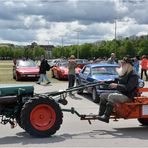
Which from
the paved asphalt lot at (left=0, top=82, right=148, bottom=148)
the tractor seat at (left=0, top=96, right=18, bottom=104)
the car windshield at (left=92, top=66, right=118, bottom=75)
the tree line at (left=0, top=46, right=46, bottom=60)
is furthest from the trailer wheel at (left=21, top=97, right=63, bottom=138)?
the tree line at (left=0, top=46, right=46, bottom=60)

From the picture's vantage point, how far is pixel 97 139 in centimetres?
856

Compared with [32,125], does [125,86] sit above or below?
above

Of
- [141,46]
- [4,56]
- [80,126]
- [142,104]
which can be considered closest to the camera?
[142,104]

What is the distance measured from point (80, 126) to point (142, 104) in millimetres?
1667

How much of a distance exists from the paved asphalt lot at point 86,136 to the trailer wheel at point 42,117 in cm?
18

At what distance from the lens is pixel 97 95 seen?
15.5 m

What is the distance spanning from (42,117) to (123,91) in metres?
1.90

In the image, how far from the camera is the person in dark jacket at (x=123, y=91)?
9.34m

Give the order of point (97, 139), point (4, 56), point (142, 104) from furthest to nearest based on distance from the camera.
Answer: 1. point (4, 56)
2. point (142, 104)
3. point (97, 139)

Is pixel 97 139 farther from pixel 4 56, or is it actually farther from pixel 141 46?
pixel 4 56

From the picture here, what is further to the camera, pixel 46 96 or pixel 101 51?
pixel 101 51

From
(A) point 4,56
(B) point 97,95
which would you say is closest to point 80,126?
(B) point 97,95

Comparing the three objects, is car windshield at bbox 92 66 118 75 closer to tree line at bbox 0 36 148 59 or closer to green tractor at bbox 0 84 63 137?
green tractor at bbox 0 84 63 137

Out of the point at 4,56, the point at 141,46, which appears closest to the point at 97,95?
the point at 141,46
